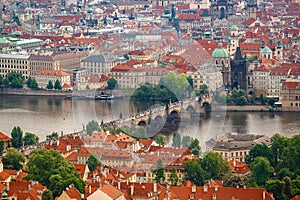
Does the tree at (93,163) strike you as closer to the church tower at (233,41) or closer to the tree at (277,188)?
the tree at (277,188)

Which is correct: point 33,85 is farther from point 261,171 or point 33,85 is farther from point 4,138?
point 261,171

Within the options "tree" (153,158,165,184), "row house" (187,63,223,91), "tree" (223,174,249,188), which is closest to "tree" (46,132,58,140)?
"tree" (153,158,165,184)

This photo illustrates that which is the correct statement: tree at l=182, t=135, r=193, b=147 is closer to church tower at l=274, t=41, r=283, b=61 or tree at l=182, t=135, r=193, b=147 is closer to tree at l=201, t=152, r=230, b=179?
tree at l=201, t=152, r=230, b=179

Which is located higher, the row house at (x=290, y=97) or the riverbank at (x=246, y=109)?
the row house at (x=290, y=97)

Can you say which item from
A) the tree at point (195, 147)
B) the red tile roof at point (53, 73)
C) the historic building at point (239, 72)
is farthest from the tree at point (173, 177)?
the red tile roof at point (53, 73)

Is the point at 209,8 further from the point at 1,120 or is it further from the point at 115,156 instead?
the point at 115,156

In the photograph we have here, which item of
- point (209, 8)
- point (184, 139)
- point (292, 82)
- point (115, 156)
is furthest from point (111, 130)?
point (209, 8)

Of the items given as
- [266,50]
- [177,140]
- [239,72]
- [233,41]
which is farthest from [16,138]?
[233,41]
